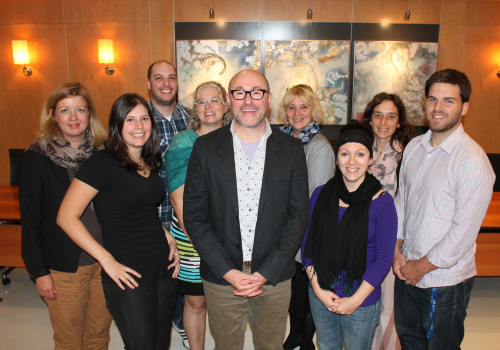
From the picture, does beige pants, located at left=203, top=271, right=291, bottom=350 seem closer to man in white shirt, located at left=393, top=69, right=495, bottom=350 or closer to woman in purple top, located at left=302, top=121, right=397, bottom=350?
woman in purple top, located at left=302, top=121, right=397, bottom=350

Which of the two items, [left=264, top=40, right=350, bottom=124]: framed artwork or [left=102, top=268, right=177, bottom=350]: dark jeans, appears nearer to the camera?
[left=102, top=268, right=177, bottom=350]: dark jeans

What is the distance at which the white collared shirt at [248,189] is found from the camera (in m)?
1.79

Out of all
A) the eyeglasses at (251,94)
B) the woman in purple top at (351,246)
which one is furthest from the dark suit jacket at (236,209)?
the eyeglasses at (251,94)

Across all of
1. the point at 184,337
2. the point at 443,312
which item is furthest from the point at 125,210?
the point at 443,312

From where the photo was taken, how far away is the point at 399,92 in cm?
550

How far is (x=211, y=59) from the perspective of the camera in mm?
5355

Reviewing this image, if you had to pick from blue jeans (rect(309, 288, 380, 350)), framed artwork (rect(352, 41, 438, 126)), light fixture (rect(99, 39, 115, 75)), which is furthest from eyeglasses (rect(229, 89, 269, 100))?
light fixture (rect(99, 39, 115, 75))

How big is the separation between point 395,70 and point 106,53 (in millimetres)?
4713

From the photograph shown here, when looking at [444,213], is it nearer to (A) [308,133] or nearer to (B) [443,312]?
(B) [443,312]

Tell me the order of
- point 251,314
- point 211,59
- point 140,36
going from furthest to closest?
point 140,36, point 211,59, point 251,314

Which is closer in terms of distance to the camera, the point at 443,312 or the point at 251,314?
A: the point at 443,312

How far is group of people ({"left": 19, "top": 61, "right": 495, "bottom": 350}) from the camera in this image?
5.61 feet

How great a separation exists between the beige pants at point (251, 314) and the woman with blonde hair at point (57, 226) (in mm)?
728

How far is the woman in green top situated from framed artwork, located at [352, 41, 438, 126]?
3740mm
